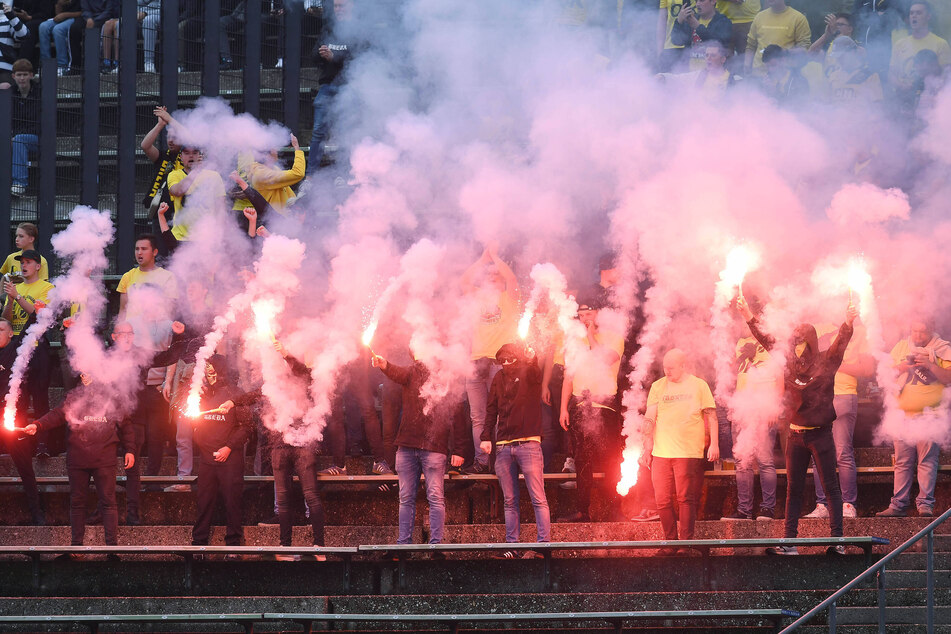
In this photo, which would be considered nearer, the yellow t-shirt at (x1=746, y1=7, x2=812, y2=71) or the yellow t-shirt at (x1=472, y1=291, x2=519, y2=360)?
the yellow t-shirt at (x1=472, y1=291, x2=519, y2=360)

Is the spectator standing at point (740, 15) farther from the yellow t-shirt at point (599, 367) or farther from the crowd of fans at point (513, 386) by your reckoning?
the yellow t-shirt at point (599, 367)

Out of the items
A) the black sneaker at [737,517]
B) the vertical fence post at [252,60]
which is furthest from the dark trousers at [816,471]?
the vertical fence post at [252,60]

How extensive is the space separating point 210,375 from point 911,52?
6.19 metres

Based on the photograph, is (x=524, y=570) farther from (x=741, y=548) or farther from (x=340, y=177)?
(x=340, y=177)

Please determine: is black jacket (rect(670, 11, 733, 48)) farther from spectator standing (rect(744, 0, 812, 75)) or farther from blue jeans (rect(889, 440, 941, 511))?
blue jeans (rect(889, 440, 941, 511))

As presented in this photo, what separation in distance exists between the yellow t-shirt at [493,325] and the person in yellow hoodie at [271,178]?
2.16m

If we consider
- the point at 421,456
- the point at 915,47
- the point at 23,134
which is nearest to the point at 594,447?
the point at 421,456

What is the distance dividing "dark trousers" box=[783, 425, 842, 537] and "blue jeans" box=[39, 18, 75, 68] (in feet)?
28.2

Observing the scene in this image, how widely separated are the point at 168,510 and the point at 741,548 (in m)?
4.26

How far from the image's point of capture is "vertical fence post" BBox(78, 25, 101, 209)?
11336 mm

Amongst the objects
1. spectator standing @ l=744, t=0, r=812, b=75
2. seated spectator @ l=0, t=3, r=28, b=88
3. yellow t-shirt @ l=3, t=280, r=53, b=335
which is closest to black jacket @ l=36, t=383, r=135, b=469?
yellow t-shirt @ l=3, t=280, r=53, b=335

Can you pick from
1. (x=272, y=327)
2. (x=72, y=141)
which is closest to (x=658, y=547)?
(x=272, y=327)

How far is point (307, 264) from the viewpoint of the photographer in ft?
32.9

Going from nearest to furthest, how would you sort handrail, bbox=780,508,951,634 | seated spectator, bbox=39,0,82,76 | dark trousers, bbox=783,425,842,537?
handrail, bbox=780,508,951,634 → dark trousers, bbox=783,425,842,537 → seated spectator, bbox=39,0,82,76
